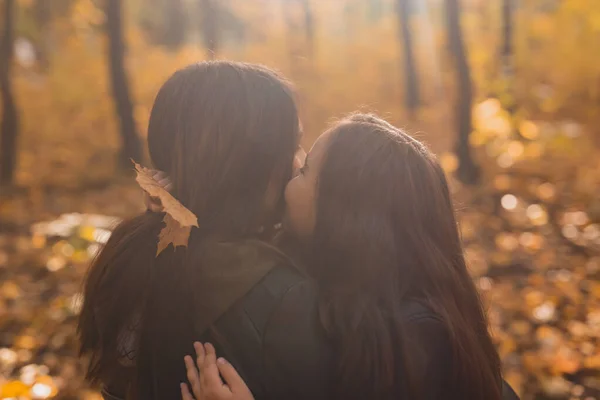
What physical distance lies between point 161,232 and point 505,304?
14.0 ft

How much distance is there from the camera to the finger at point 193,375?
67.7 inches

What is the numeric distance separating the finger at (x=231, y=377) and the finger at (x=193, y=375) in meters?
0.08

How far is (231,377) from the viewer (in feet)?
5.52

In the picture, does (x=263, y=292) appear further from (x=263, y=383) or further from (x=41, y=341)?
(x=41, y=341)

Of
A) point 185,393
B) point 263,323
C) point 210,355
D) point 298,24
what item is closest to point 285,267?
point 263,323

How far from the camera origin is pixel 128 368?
1885 millimetres

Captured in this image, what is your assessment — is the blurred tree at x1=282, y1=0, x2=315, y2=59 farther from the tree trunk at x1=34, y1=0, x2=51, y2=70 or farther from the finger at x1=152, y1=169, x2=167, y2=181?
the finger at x1=152, y1=169, x2=167, y2=181

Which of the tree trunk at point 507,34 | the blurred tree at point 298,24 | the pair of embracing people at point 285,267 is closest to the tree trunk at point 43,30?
the blurred tree at point 298,24

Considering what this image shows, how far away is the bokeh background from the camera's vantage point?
4.80 metres

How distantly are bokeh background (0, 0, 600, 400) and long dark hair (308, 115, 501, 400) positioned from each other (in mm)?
390

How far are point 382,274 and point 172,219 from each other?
1.99 ft

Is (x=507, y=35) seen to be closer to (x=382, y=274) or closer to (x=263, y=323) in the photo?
(x=382, y=274)

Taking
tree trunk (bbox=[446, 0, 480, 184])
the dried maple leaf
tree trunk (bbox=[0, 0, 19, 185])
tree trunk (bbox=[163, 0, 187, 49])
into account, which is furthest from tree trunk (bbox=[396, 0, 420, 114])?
the dried maple leaf

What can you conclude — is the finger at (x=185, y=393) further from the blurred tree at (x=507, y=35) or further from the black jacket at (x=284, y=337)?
the blurred tree at (x=507, y=35)
